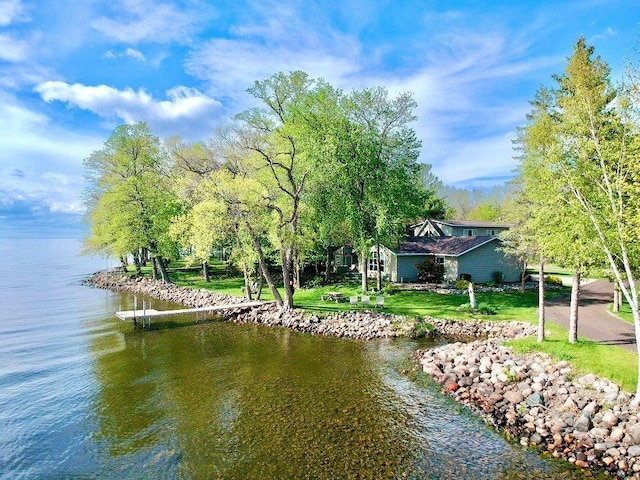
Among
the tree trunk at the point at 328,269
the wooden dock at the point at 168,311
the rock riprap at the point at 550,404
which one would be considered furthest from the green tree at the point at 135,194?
the rock riprap at the point at 550,404

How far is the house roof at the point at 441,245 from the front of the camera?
36.3 metres

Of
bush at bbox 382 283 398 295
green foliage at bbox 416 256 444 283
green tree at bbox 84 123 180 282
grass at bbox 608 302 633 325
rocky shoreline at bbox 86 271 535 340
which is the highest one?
green tree at bbox 84 123 180 282

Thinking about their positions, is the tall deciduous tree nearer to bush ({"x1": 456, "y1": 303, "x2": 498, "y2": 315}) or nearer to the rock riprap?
the rock riprap

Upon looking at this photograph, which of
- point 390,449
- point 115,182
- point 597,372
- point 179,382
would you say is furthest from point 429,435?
point 115,182

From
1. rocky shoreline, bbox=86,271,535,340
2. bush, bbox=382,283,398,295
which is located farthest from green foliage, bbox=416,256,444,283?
rocky shoreline, bbox=86,271,535,340

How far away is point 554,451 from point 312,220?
893 inches

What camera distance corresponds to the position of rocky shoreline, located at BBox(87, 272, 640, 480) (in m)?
10.3

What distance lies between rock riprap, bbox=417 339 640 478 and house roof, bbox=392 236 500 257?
20.6 meters

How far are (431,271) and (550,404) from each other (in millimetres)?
25520

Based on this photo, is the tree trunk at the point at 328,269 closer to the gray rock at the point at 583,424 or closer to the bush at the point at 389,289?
the bush at the point at 389,289

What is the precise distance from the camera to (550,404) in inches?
486

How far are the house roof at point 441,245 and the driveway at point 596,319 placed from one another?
8928 millimetres

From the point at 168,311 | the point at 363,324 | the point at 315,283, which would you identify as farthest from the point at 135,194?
the point at 363,324

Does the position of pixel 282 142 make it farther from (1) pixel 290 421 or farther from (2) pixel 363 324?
(1) pixel 290 421
